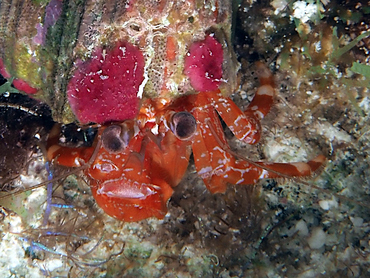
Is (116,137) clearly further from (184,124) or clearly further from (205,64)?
(205,64)

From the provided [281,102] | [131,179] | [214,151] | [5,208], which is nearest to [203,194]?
[214,151]

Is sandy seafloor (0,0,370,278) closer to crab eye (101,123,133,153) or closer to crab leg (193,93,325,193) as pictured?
crab leg (193,93,325,193)

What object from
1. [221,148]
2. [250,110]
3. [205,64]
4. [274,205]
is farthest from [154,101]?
[274,205]

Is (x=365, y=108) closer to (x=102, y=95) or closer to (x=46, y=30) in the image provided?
(x=102, y=95)

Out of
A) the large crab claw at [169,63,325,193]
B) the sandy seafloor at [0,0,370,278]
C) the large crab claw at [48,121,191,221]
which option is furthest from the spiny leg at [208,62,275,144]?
the large crab claw at [48,121,191,221]

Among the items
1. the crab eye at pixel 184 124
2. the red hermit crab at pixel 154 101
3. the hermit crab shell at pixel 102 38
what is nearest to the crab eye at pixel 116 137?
the red hermit crab at pixel 154 101

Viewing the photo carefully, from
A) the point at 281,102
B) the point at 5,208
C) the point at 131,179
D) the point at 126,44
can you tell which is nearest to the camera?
the point at 126,44
